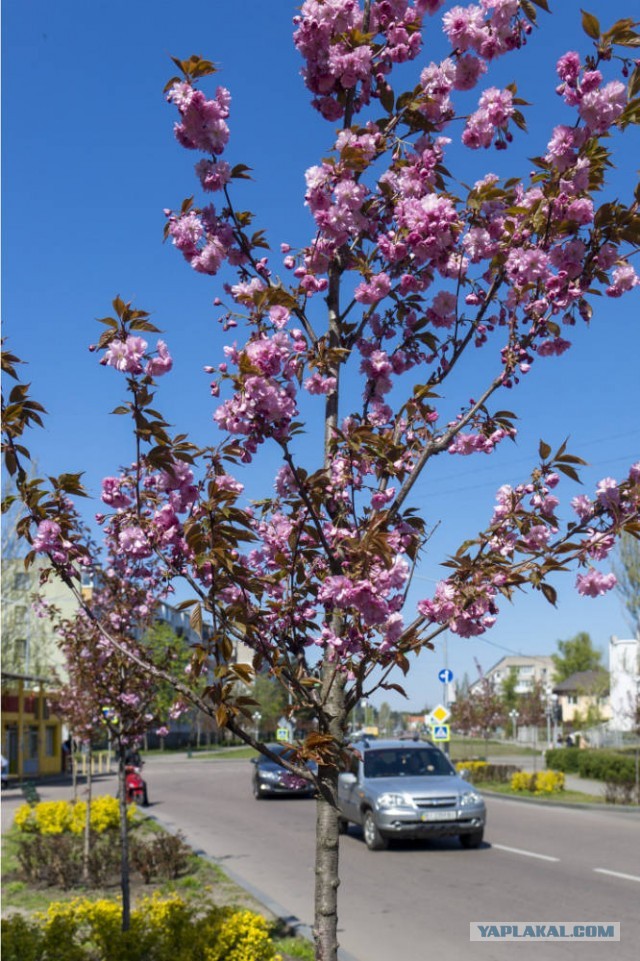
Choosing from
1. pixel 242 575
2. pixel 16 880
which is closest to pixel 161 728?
pixel 16 880

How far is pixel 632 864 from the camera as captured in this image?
13.5 metres

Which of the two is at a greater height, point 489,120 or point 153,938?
point 489,120

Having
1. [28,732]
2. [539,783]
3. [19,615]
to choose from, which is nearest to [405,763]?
[539,783]

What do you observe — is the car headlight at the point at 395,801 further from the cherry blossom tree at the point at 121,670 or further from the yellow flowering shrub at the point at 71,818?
the cherry blossom tree at the point at 121,670

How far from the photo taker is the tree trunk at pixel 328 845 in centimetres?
370

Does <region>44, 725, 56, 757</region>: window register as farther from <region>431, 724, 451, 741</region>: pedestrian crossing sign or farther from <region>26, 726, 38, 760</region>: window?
<region>431, 724, 451, 741</region>: pedestrian crossing sign

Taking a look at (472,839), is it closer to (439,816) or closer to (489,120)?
(439,816)

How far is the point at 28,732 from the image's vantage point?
1887 inches

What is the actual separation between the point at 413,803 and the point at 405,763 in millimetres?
1638

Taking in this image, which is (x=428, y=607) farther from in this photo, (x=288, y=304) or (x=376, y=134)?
(x=376, y=134)

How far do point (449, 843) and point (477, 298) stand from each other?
45.5 ft

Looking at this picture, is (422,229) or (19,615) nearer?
(422,229)

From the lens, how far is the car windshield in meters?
16.3

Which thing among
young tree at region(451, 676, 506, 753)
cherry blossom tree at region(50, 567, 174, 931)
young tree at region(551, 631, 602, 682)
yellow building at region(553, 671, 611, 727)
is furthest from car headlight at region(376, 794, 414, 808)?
young tree at region(551, 631, 602, 682)
